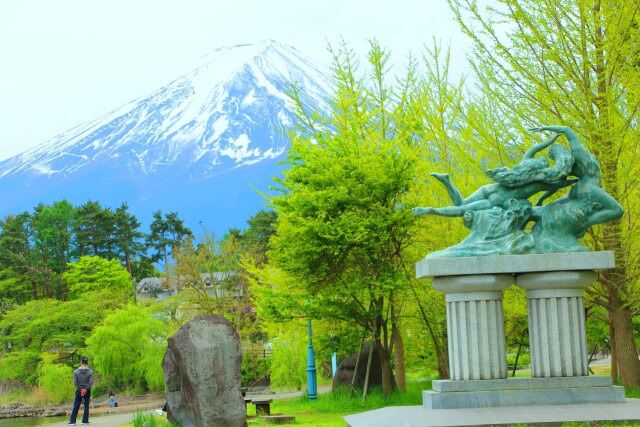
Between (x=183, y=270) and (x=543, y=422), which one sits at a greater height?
(x=183, y=270)

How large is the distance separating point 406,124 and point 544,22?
6.73 meters

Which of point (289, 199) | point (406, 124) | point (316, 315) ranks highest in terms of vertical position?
point (406, 124)

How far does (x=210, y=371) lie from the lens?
1345 cm

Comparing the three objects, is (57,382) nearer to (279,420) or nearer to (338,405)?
(338,405)

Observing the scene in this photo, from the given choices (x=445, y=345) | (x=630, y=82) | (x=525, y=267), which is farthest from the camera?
(x=445, y=345)

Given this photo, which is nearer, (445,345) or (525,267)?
(525,267)

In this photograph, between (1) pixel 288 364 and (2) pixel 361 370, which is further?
(1) pixel 288 364

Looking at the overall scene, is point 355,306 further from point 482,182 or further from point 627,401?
point 627,401

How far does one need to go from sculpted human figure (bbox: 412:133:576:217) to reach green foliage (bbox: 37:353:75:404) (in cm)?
2986

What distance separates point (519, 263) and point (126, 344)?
29.1 meters

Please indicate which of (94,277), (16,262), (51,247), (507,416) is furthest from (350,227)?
(51,247)

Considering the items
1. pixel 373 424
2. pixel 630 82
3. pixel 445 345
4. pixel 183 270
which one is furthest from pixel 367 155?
pixel 183 270

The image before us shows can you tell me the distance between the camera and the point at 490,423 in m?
9.27

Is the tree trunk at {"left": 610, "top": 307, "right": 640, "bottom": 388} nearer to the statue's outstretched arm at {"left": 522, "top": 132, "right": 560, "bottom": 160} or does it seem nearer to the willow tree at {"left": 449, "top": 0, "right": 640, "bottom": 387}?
the willow tree at {"left": 449, "top": 0, "right": 640, "bottom": 387}
